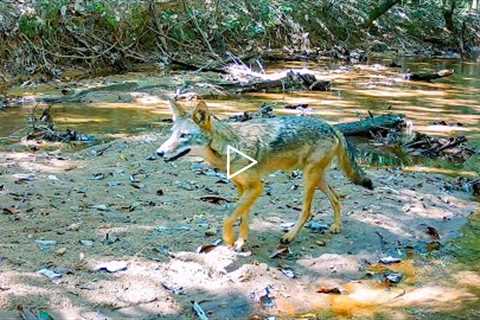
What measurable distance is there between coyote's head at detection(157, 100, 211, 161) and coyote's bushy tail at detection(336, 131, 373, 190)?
1.66 meters

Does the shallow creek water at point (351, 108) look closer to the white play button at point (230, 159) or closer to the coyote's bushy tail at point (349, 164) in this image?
the coyote's bushy tail at point (349, 164)

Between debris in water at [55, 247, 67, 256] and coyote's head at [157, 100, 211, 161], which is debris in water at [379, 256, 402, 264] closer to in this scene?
coyote's head at [157, 100, 211, 161]

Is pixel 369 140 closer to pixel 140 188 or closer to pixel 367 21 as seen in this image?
pixel 140 188

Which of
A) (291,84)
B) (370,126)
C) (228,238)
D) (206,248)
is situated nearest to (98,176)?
(206,248)

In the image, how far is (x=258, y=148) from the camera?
608cm

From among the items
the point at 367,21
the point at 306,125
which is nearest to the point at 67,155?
the point at 306,125

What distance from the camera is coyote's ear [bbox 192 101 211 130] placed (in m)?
5.54

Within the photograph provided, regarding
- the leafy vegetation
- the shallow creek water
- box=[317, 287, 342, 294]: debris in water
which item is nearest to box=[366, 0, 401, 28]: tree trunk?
the leafy vegetation

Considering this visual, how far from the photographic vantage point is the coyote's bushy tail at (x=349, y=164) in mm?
6809

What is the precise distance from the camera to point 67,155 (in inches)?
377

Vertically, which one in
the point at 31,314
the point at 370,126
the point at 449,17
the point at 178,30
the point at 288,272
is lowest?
the point at 288,272

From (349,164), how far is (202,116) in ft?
6.57

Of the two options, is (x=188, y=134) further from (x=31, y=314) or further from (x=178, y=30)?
(x=178, y=30)

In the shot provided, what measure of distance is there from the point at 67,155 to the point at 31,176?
1470mm
